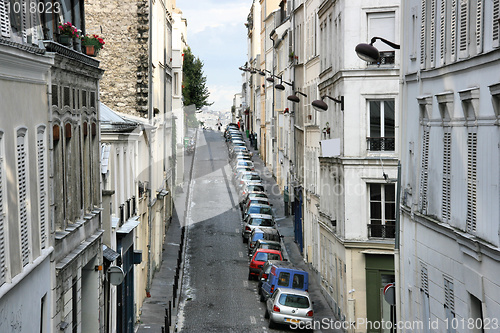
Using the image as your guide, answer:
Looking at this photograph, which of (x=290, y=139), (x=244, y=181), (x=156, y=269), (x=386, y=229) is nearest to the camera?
(x=386, y=229)

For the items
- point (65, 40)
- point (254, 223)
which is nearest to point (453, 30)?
point (65, 40)

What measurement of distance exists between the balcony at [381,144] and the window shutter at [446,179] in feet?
37.3

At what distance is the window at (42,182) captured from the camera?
15469 millimetres

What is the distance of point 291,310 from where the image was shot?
28438 millimetres

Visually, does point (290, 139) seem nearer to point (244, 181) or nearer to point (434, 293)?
point (244, 181)

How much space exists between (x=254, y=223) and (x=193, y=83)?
76.0 meters

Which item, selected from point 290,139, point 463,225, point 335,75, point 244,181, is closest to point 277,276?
point 335,75

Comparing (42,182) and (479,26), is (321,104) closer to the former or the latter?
(479,26)

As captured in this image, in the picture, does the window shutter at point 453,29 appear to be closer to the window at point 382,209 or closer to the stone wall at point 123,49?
the window at point 382,209

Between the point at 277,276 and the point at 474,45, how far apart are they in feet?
59.3

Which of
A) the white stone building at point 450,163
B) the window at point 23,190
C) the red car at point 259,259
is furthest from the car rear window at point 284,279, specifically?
the window at point 23,190

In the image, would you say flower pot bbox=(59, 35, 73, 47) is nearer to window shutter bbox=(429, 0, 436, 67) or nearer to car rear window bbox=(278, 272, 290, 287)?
window shutter bbox=(429, 0, 436, 67)

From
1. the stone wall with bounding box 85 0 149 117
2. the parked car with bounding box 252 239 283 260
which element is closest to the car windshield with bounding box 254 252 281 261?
the parked car with bounding box 252 239 283 260

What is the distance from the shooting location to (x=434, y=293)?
1786 cm
